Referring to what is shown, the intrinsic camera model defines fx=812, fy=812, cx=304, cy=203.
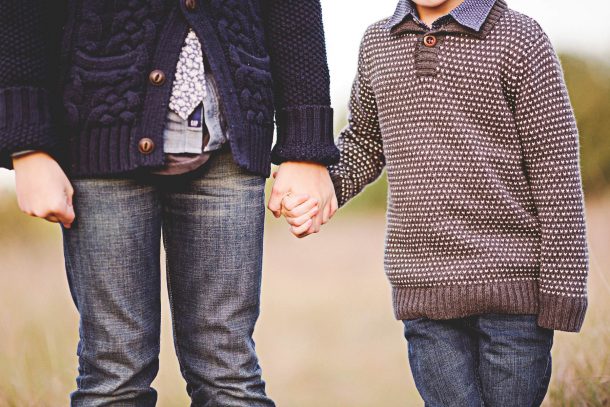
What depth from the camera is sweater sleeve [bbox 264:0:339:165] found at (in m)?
1.29

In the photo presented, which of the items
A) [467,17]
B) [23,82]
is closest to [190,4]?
[23,82]

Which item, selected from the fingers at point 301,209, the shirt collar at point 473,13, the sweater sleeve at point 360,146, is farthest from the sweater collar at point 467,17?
the fingers at point 301,209

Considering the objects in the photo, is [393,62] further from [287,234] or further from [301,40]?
[287,234]

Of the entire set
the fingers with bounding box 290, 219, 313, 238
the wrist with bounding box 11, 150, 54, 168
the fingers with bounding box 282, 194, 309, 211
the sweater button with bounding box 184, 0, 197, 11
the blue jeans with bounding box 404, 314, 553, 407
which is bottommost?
the blue jeans with bounding box 404, 314, 553, 407

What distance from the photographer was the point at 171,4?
1184 millimetres

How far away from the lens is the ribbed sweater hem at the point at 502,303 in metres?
1.33

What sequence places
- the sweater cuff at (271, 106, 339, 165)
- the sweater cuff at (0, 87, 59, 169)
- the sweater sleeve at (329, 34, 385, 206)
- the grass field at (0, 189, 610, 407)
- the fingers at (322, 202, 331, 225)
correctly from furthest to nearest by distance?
the grass field at (0, 189, 610, 407), the sweater sleeve at (329, 34, 385, 206), the fingers at (322, 202, 331, 225), the sweater cuff at (271, 106, 339, 165), the sweater cuff at (0, 87, 59, 169)

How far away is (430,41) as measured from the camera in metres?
1.39

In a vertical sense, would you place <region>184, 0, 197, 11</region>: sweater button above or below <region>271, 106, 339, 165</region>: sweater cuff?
above

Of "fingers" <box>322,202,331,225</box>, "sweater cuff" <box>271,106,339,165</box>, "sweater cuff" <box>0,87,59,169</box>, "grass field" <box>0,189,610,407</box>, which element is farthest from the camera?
"grass field" <box>0,189,610,407</box>

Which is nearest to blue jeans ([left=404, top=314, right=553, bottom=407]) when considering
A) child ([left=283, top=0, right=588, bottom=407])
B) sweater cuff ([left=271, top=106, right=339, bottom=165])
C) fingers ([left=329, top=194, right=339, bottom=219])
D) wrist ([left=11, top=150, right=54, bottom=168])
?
child ([left=283, top=0, right=588, bottom=407])

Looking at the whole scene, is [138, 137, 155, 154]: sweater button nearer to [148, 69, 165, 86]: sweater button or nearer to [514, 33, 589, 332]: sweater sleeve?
[148, 69, 165, 86]: sweater button

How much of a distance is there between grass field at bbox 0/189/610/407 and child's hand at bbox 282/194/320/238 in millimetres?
1008

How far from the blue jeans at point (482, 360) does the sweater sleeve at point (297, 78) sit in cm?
38
